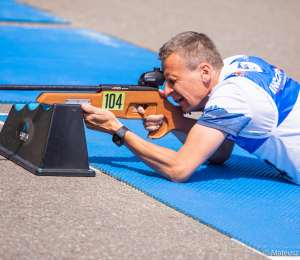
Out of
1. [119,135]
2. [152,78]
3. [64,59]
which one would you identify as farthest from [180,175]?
[64,59]

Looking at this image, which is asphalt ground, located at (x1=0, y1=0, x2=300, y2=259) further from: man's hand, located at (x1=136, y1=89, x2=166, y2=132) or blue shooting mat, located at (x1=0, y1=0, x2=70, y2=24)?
blue shooting mat, located at (x1=0, y1=0, x2=70, y2=24)

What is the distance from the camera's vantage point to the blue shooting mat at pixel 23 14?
9938 mm

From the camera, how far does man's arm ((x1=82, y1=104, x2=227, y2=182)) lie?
9.57 feet

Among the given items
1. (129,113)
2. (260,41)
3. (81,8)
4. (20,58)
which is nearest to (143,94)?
(129,113)

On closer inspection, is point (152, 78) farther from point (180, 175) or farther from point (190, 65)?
point (180, 175)

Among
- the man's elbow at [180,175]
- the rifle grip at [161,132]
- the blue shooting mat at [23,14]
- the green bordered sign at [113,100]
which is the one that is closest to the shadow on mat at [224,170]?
the man's elbow at [180,175]

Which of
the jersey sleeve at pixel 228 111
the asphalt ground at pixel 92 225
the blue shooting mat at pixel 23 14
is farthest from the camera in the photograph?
the blue shooting mat at pixel 23 14

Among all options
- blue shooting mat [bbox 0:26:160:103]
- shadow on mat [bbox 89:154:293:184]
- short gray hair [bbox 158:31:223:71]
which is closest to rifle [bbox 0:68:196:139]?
short gray hair [bbox 158:31:223:71]

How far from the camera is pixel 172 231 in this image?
2.51 meters

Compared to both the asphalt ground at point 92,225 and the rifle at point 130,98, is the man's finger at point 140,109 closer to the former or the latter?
the rifle at point 130,98

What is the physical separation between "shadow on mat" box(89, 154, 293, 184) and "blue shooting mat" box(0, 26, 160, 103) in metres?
A: 1.87

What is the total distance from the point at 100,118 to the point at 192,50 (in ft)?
2.72

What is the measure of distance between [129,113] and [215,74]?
0.71 m

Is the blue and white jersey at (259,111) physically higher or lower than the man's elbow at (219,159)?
higher
